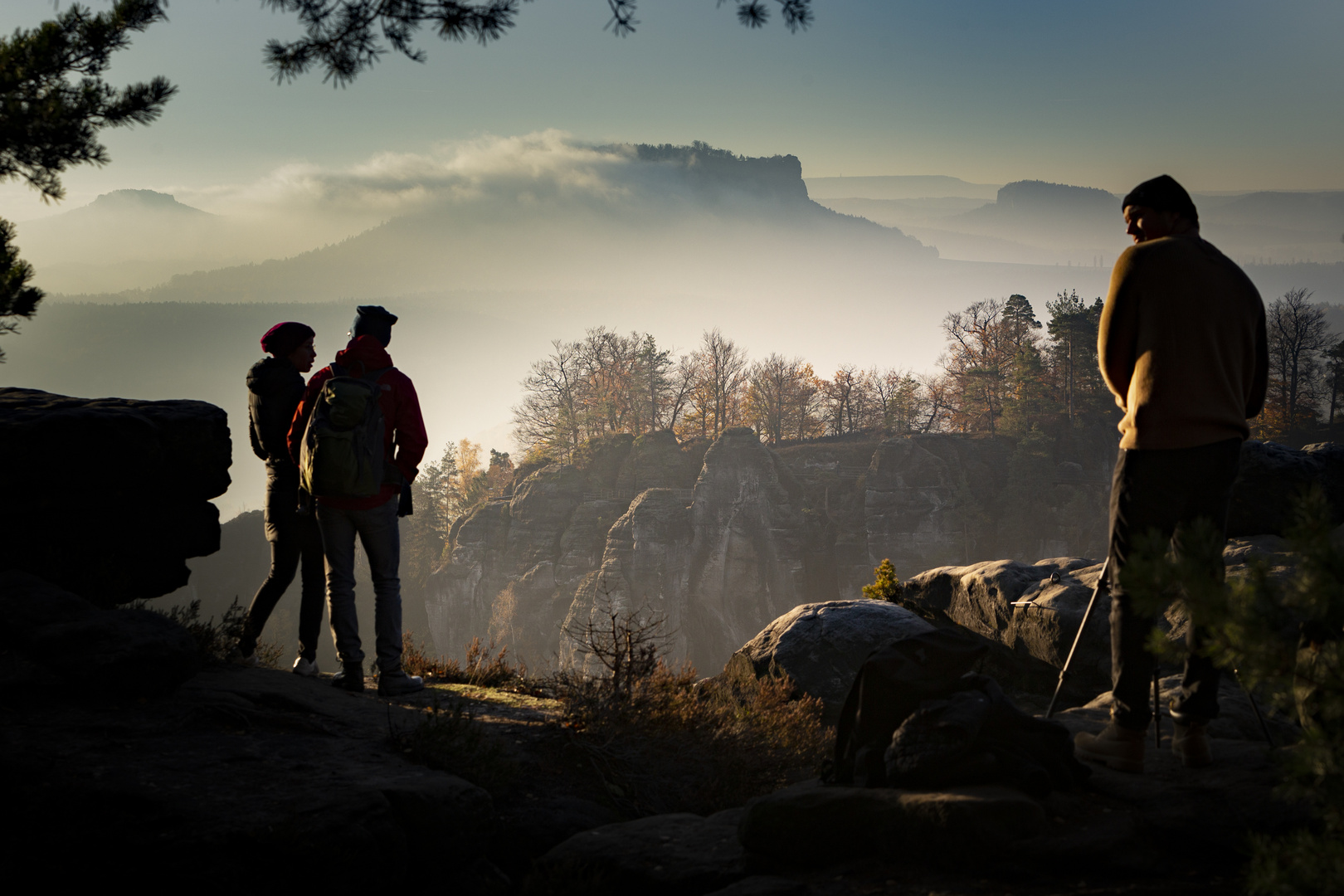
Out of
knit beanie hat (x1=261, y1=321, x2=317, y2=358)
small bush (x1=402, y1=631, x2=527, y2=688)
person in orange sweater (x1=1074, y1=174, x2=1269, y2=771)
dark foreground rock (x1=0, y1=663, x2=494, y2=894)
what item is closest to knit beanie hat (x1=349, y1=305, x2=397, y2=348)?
knit beanie hat (x1=261, y1=321, x2=317, y2=358)

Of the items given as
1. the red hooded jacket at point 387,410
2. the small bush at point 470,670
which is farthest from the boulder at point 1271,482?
the red hooded jacket at point 387,410

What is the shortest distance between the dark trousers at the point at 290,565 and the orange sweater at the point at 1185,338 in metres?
5.48

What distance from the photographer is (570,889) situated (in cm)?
325

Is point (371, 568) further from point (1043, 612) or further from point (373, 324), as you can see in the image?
point (1043, 612)

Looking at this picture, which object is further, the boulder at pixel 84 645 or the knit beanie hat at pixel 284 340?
the knit beanie hat at pixel 284 340

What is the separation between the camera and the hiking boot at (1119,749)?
3406 millimetres

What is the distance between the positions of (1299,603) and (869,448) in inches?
2559

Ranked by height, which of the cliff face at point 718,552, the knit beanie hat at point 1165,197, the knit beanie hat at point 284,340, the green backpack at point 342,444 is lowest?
the cliff face at point 718,552

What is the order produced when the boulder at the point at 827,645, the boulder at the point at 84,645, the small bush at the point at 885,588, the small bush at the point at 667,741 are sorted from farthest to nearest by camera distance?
the small bush at the point at 885,588 → the boulder at the point at 827,645 → the small bush at the point at 667,741 → the boulder at the point at 84,645

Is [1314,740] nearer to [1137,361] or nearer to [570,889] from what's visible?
[1137,361]

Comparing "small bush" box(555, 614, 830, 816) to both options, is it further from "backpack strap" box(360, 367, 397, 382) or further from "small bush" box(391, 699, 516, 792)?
"backpack strap" box(360, 367, 397, 382)

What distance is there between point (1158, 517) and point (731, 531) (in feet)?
179

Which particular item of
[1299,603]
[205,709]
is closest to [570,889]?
[205,709]

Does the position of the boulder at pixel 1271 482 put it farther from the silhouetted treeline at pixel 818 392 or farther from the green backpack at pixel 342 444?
the silhouetted treeline at pixel 818 392
